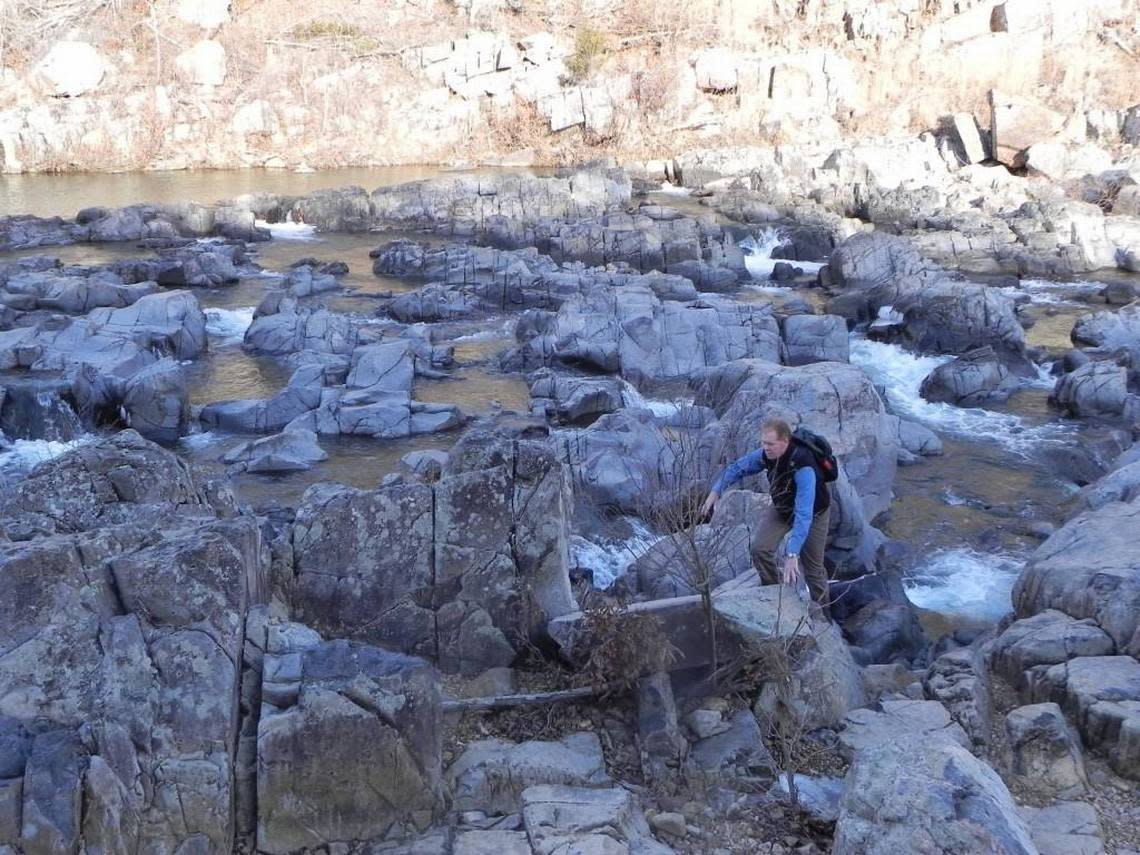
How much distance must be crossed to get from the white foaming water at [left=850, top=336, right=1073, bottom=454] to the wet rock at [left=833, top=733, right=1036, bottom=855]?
12965 mm

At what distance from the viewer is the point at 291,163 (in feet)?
166

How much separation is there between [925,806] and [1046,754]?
7.53 feet

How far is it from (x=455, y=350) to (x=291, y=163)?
32.0m

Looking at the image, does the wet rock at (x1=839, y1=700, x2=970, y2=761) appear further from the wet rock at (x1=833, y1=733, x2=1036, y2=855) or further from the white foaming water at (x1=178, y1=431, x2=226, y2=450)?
the white foaming water at (x1=178, y1=431, x2=226, y2=450)

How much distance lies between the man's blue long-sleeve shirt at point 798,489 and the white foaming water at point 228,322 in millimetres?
17224

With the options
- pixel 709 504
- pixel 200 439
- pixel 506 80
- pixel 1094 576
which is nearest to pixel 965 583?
pixel 1094 576

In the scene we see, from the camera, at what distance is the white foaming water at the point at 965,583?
1212 centimetres

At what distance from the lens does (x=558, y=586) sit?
816cm

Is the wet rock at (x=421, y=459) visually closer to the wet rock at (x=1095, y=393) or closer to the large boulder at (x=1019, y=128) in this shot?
the wet rock at (x=1095, y=393)

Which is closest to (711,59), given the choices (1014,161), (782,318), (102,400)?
(1014,161)

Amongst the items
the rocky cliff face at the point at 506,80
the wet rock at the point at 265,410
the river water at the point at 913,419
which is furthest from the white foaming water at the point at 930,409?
the rocky cliff face at the point at 506,80

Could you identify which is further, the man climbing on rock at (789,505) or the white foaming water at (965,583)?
the white foaming water at (965,583)

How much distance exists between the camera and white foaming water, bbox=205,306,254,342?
2338cm

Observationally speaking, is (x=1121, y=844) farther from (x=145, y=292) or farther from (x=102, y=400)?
(x=145, y=292)
